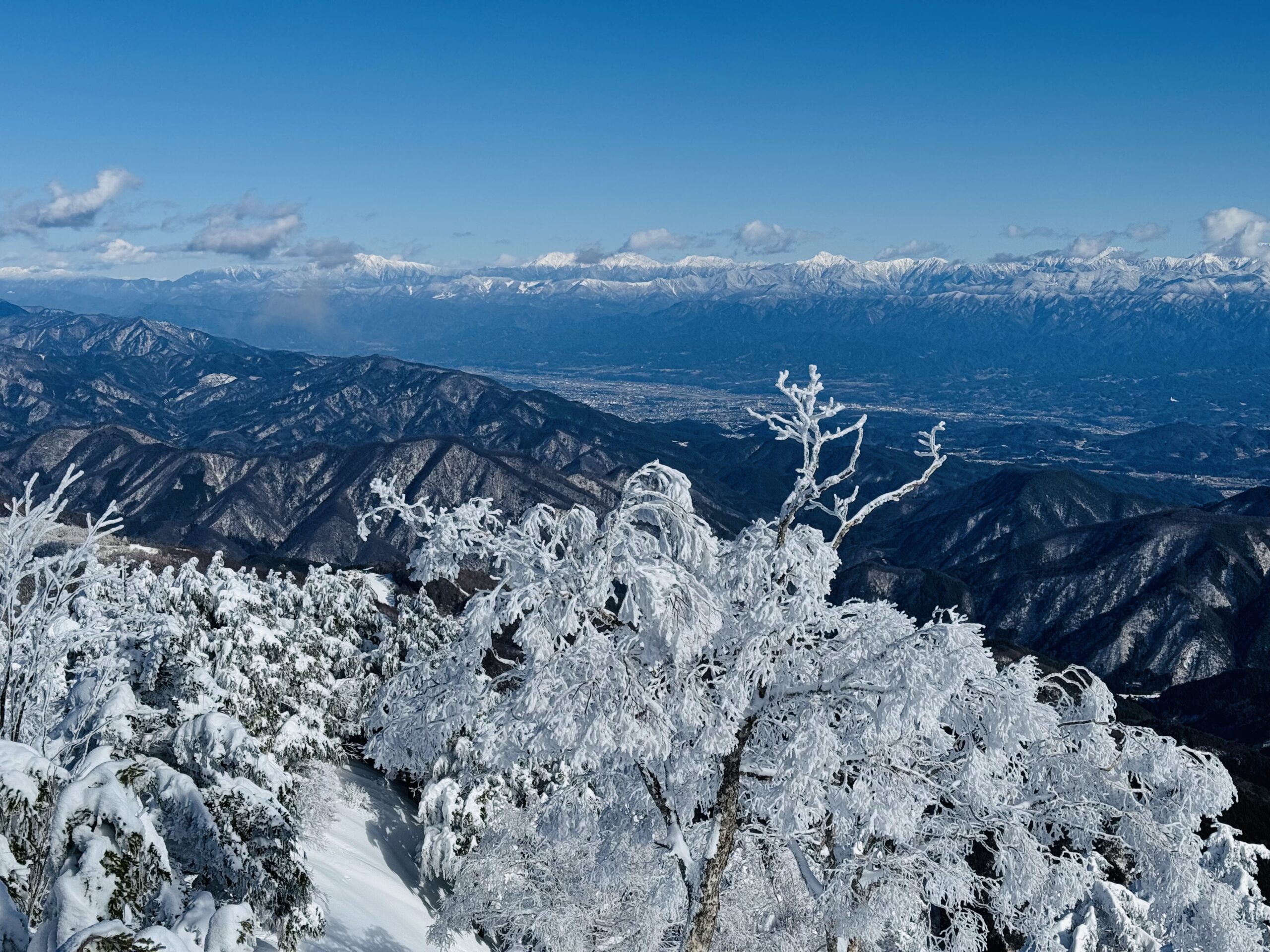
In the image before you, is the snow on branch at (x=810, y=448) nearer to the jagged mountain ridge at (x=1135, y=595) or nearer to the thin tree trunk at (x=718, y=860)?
the thin tree trunk at (x=718, y=860)

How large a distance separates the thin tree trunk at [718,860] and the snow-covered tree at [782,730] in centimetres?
3

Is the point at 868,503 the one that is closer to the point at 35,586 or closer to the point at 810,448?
the point at 810,448

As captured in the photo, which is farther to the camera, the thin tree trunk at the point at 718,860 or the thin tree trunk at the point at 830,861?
the thin tree trunk at the point at 830,861

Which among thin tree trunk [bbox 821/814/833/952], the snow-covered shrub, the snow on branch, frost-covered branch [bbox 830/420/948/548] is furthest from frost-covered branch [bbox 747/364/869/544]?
the snow-covered shrub

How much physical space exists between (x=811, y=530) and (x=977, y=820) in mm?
5399

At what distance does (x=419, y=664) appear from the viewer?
11914 millimetres

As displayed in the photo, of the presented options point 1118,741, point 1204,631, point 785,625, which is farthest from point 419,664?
point 1204,631

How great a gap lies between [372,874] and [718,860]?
1905 cm

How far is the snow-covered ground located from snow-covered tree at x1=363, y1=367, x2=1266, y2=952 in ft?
25.0

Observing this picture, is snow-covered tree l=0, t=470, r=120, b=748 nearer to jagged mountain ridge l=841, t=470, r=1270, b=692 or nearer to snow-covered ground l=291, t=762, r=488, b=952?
snow-covered ground l=291, t=762, r=488, b=952

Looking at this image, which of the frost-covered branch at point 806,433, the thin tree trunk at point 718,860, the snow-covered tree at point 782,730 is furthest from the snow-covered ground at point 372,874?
the frost-covered branch at point 806,433

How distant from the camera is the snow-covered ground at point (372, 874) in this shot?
19.7 m

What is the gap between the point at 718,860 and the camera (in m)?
11.5

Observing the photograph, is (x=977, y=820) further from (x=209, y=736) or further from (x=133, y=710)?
(x=133, y=710)
